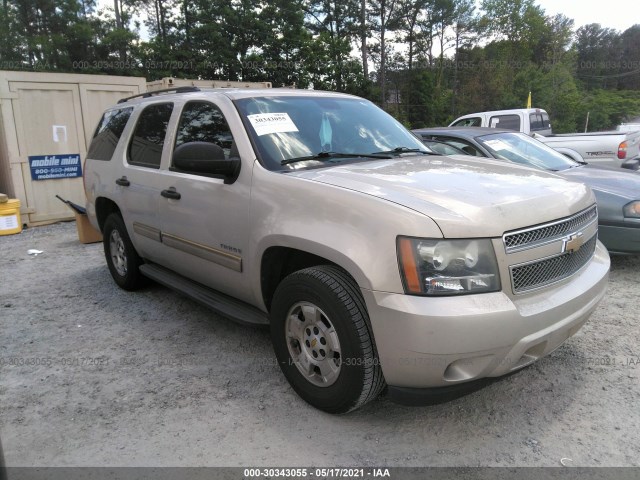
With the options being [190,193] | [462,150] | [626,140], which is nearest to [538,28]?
[626,140]

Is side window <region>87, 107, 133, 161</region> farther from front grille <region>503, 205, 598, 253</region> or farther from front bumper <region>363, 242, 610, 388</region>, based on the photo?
front grille <region>503, 205, 598, 253</region>

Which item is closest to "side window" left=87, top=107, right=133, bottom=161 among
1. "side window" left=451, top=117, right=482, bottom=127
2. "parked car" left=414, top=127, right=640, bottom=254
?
"parked car" left=414, top=127, right=640, bottom=254

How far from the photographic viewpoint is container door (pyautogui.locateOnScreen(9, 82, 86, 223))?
28.8 feet

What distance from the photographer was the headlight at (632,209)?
4859mm

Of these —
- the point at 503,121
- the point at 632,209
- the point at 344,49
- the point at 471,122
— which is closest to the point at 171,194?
the point at 632,209

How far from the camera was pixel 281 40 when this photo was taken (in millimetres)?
29531

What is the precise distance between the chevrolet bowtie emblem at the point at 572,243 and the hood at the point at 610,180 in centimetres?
230

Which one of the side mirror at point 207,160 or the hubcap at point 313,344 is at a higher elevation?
the side mirror at point 207,160

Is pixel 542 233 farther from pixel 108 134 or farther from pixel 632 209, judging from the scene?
pixel 108 134

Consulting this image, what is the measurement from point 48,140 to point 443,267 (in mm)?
9018

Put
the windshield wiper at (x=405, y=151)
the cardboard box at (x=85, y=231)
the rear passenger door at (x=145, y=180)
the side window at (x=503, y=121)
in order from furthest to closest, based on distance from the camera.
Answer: the side window at (x=503, y=121) < the cardboard box at (x=85, y=231) < the rear passenger door at (x=145, y=180) < the windshield wiper at (x=405, y=151)

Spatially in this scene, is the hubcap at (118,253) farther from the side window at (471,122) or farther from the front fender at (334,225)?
the side window at (471,122)

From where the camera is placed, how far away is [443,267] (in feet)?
7.41

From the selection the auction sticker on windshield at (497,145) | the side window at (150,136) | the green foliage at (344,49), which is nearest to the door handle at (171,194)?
the side window at (150,136)
